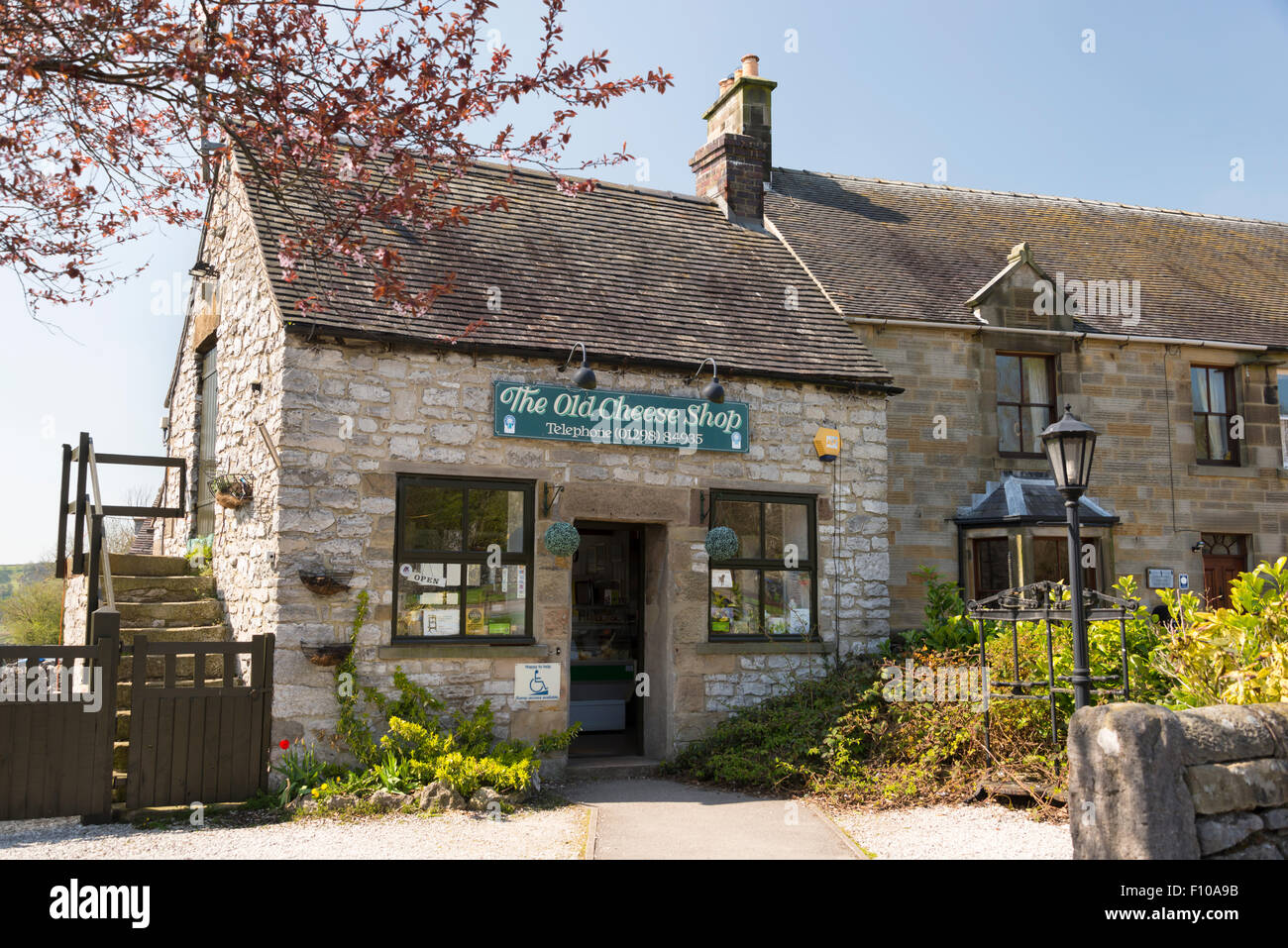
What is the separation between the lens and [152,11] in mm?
5434

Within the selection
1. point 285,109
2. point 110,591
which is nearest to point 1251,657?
point 285,109

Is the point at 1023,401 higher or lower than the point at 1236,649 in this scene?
higher

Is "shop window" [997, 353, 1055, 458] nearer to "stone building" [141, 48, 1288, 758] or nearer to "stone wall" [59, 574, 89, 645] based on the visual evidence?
"stone building" [141, 48, 1288, 758]

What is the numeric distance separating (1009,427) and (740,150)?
522 cm

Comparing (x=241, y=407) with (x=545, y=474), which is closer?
(x=545, y=474)

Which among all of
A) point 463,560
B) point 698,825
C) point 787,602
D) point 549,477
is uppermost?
point 549,477

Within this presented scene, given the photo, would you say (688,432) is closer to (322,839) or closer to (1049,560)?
(322,839)

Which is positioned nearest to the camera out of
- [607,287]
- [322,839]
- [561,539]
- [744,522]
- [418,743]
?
[322,839]

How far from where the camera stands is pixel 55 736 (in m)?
7.64

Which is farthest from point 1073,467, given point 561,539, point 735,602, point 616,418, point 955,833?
point 561,539

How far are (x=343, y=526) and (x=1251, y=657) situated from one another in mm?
6967

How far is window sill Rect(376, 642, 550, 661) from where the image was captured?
8.95 metres

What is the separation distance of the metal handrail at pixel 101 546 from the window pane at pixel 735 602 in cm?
556
